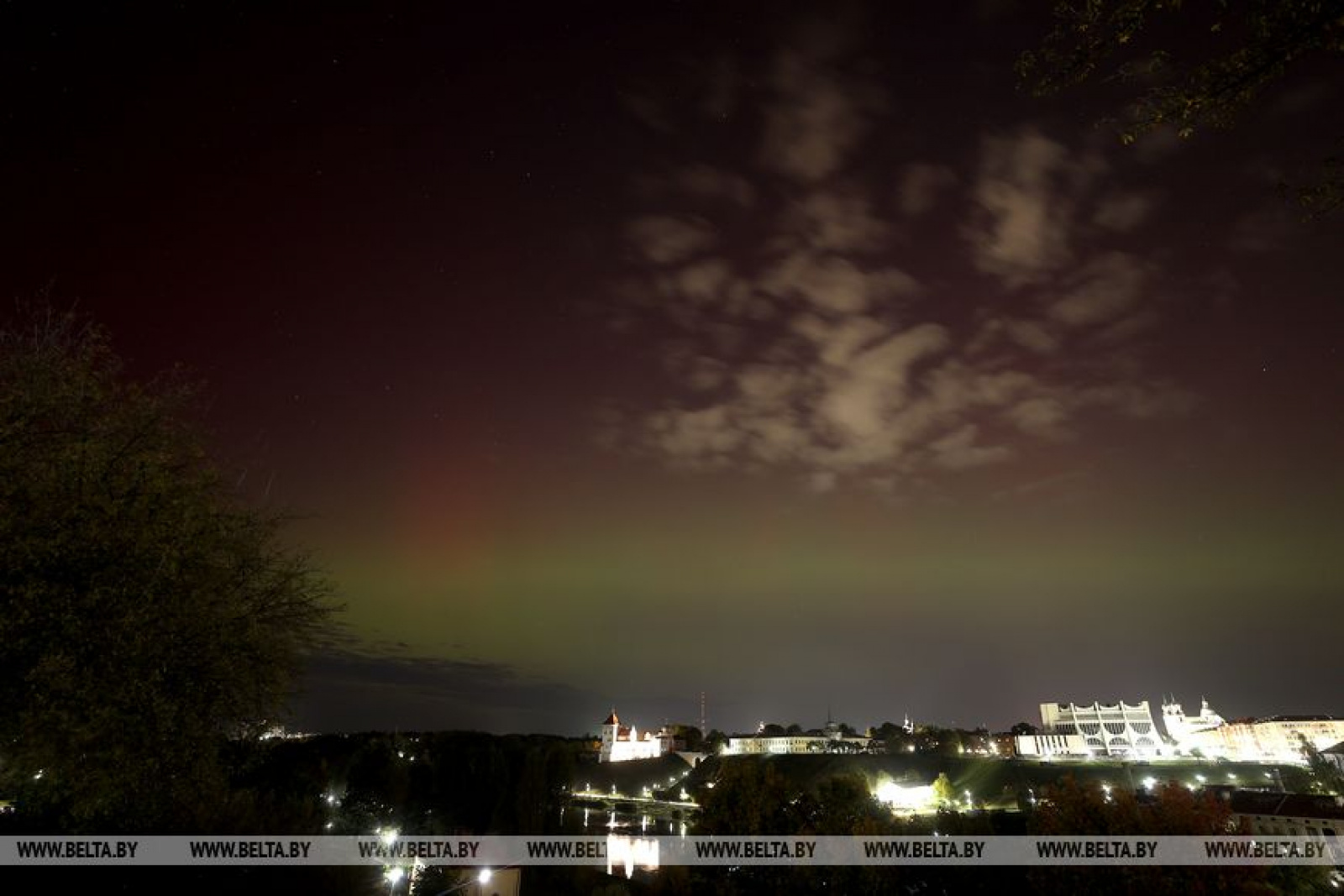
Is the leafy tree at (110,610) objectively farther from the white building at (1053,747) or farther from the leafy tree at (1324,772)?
the white building at (1053,747)

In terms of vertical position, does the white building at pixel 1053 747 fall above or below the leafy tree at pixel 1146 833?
above

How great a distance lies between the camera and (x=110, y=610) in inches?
450

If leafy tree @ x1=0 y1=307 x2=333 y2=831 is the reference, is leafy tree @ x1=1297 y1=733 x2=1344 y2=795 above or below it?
below

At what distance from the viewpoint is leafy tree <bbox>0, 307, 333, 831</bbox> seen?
10773mm

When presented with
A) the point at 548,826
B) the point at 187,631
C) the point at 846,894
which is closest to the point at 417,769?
the point at 548,826

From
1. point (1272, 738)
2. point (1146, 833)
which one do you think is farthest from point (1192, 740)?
point (1146, 833)

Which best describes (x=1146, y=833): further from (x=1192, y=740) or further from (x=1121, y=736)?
(x=1192, y=740)

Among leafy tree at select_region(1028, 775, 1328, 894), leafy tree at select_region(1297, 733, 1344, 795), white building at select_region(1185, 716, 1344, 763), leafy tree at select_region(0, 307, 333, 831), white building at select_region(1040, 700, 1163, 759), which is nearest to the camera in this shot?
leafy tree at select_region(0, 307, 333, 831)

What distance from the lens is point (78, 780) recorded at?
1116 centimetres

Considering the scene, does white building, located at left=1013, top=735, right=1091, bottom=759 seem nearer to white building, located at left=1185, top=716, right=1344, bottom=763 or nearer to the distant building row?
the distant building row

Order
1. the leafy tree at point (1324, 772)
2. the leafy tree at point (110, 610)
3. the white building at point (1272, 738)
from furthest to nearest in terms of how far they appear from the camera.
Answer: the white building at point (1272, 738)
the leafy tree at point (1324, 772)
the leafy tree at point (110, 610)

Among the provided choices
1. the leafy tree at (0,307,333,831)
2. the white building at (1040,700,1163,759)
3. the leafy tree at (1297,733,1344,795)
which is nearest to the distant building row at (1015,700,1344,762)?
the white building at (1040,700,1163,759)

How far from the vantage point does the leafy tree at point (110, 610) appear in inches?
424

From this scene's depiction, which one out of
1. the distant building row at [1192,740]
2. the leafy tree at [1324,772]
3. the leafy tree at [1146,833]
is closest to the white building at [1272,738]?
the distant building row at [1192,740]
